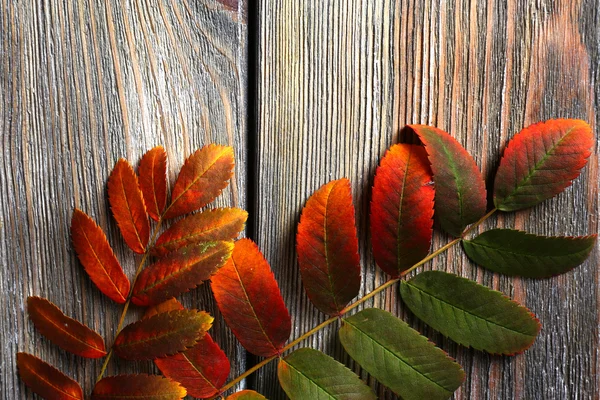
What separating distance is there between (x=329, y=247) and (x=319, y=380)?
14 centimetres

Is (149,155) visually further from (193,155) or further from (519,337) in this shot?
(519,337)

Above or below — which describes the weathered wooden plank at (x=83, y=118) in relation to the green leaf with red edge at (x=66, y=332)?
above

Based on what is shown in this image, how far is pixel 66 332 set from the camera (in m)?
0.58

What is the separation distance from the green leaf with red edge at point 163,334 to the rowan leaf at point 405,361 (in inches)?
6.6

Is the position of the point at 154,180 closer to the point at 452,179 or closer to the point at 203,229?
the point at 203,229

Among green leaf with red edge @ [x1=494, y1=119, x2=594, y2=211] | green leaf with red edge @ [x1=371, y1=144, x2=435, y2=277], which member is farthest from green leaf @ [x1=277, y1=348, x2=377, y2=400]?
green leaf with red edge @ [x1=494, y1=119, x2=594, y2=211]

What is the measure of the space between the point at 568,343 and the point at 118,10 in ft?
2.14

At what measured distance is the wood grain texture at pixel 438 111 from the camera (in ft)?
2.02

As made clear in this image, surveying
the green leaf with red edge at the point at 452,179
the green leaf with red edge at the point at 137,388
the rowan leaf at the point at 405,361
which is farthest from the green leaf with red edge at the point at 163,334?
the green leaf with red edge at the point at 452,179

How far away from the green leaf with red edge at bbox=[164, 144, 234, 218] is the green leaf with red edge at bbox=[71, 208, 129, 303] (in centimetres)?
8

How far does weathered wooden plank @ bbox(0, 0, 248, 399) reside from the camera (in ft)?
1.94

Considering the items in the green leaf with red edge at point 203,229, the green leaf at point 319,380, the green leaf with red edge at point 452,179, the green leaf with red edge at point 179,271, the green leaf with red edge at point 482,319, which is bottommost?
the green leaf at point 319,380

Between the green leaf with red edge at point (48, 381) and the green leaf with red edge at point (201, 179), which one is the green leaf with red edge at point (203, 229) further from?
the green leaf with red edge at point (48, 381)

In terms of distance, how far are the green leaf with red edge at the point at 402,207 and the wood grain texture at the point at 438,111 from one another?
0.03 metres
